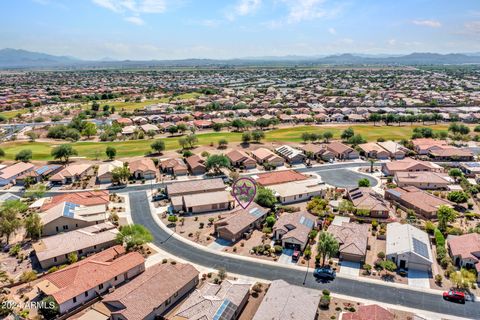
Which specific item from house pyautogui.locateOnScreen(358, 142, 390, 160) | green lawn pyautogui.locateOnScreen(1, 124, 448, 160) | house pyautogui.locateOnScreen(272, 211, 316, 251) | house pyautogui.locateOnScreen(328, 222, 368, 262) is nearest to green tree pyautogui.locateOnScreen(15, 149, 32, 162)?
green lawn pyautogui.locateOnScreen(1, 124, 448, 160)

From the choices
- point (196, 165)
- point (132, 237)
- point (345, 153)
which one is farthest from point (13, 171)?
point (345, 153)

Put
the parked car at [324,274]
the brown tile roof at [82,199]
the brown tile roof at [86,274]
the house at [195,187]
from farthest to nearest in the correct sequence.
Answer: the house at [195,187], the brown tile roof at [82,199], the parked car at [324,274], the brown tile roof at [86,274]

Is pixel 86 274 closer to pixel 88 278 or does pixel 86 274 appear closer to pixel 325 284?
pixel 88 278

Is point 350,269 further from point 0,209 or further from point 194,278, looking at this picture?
point 0,209

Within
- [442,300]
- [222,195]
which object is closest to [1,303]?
[222,195]

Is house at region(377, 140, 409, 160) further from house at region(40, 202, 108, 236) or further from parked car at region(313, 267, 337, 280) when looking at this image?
house at region(40, 202, 108, 236)

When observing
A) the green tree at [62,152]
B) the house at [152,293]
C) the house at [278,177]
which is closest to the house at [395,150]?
the house at [278,177]

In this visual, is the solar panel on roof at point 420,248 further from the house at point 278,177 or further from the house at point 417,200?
the house at point 278,177
